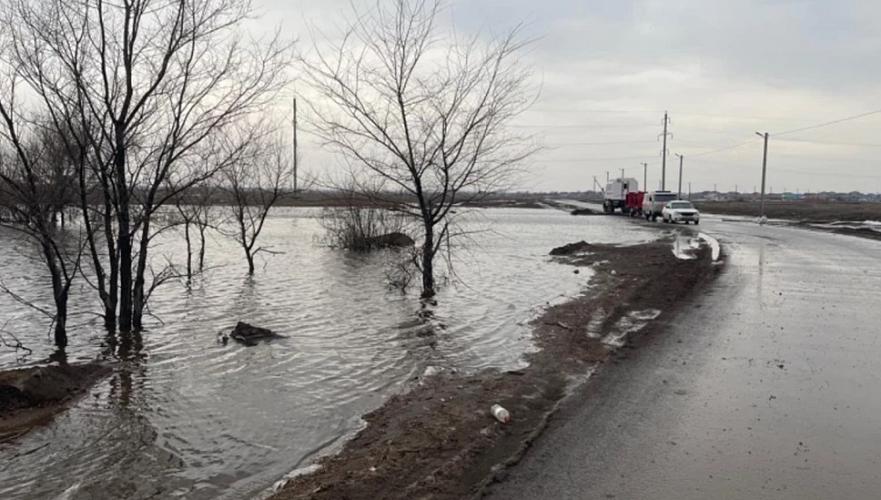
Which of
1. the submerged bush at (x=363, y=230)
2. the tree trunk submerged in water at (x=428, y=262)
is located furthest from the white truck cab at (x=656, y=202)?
the tree trunk submerged in water at (x=428, y=262)

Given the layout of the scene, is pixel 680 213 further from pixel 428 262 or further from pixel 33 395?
pixel 33 395

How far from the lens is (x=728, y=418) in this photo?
6199mm

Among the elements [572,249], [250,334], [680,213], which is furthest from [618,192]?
[250,334]

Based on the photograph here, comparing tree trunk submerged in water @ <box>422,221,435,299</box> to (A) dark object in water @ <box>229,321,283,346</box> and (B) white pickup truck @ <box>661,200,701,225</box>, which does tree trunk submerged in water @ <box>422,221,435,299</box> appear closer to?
(A) dark object in water @ <box>229,321,283,346</box>

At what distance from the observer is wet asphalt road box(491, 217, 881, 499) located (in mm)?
4801

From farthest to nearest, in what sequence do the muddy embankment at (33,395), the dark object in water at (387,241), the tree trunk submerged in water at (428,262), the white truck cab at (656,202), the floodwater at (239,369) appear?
1. the white truck cab at (656,202)
2. the dark object in water at (387,241)
3. the tree trunk submerged in water at (428,262)
4. the muddy embankment at (33,395)
5. the floodwater at (239,369)

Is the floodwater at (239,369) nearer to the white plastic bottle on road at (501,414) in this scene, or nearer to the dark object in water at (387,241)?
the white plastic bottle on road at (501,414)

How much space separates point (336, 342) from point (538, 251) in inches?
774

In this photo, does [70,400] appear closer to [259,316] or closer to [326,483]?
[326,483]

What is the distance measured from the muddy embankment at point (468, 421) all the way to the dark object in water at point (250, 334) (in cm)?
366

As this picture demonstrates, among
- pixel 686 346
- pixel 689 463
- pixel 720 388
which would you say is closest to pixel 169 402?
pixel 689 463

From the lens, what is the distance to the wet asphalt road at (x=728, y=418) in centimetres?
480

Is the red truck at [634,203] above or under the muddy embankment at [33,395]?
above

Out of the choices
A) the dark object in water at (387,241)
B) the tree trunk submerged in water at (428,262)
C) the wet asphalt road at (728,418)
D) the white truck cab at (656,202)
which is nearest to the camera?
the wet asphalt road at (728,418)
